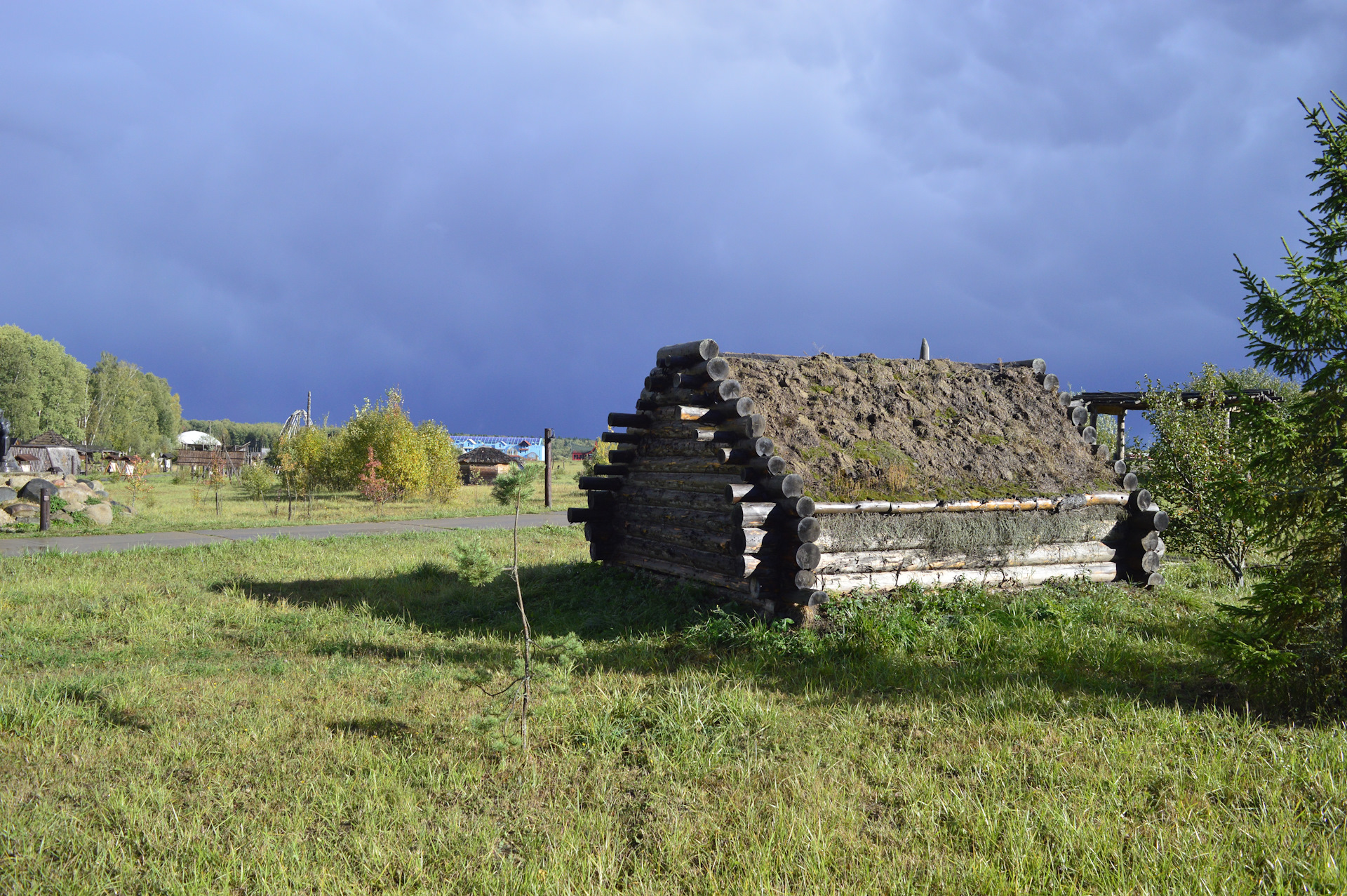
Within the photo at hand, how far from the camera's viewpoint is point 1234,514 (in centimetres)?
609

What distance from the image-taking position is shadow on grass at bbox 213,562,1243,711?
663 cm

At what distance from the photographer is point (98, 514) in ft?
72.4

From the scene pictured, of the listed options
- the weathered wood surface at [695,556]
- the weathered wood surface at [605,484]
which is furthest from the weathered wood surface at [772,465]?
the weathered wood surface at [605,484]

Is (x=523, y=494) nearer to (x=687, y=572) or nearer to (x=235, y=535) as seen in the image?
(x=687, y=572)

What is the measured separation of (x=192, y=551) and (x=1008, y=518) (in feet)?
47.6

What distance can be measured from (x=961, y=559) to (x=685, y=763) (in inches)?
215

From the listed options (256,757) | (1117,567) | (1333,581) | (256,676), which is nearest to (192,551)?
(256,676)

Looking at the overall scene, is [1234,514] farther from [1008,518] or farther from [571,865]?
[571,865]

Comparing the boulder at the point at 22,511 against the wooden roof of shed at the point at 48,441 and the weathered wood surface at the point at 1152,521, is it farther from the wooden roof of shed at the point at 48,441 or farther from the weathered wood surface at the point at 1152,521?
the wooden roof of shed at the point at 48,441

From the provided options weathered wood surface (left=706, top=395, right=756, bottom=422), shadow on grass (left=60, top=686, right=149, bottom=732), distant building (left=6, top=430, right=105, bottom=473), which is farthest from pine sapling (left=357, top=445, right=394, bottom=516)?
distant building (left=6, top=430, right=105, bottom=473)

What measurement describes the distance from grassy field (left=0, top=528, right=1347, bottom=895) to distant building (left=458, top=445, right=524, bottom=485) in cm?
4214

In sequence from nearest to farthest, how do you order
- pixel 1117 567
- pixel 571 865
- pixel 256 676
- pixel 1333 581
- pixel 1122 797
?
pixel 571 865 → pixel 1122 797 → pixel 1333 581 → pixel 256 676 → pixel 1117 567

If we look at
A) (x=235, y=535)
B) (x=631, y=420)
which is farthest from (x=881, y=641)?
(x=235, y=535)

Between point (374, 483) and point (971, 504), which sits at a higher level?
point (374, 483)
